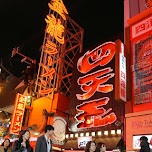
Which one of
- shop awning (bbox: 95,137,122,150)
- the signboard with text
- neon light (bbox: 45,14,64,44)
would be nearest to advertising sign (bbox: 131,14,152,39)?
the signboard with text

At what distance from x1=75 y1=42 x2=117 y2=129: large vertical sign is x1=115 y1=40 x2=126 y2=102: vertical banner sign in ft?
4.95

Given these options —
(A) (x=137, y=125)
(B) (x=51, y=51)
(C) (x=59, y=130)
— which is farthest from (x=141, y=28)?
(C) (x=59, y=130)

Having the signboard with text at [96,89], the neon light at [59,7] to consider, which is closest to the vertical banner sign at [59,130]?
the signboard with text at [96,89]

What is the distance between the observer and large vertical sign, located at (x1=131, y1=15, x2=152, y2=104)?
357 inches

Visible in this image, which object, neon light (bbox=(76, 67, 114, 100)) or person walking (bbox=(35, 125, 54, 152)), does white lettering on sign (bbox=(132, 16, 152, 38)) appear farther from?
person walking (bbox=(35, 125, 54, 152))

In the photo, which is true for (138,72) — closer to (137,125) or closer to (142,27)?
(142,27)

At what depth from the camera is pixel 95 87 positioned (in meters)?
11.6

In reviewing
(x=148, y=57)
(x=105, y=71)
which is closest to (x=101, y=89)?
(x=105, y=71)

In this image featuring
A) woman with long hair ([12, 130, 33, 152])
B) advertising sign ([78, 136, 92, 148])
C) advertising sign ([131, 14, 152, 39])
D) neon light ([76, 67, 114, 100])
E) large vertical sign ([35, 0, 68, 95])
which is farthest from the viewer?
large vertical sign ([35, 0, 68, 95])

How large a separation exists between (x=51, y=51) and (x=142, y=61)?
6.85m

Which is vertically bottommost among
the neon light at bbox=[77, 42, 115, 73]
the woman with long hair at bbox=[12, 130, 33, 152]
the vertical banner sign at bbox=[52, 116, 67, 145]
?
the woman with long hair at bbox=[12, 130, 33, 152]

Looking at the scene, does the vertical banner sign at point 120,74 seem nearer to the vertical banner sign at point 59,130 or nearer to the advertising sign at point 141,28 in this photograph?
the advertising sign at point 141,28

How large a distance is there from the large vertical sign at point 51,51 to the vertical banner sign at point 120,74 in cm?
519

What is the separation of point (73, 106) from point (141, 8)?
6.01 metres
